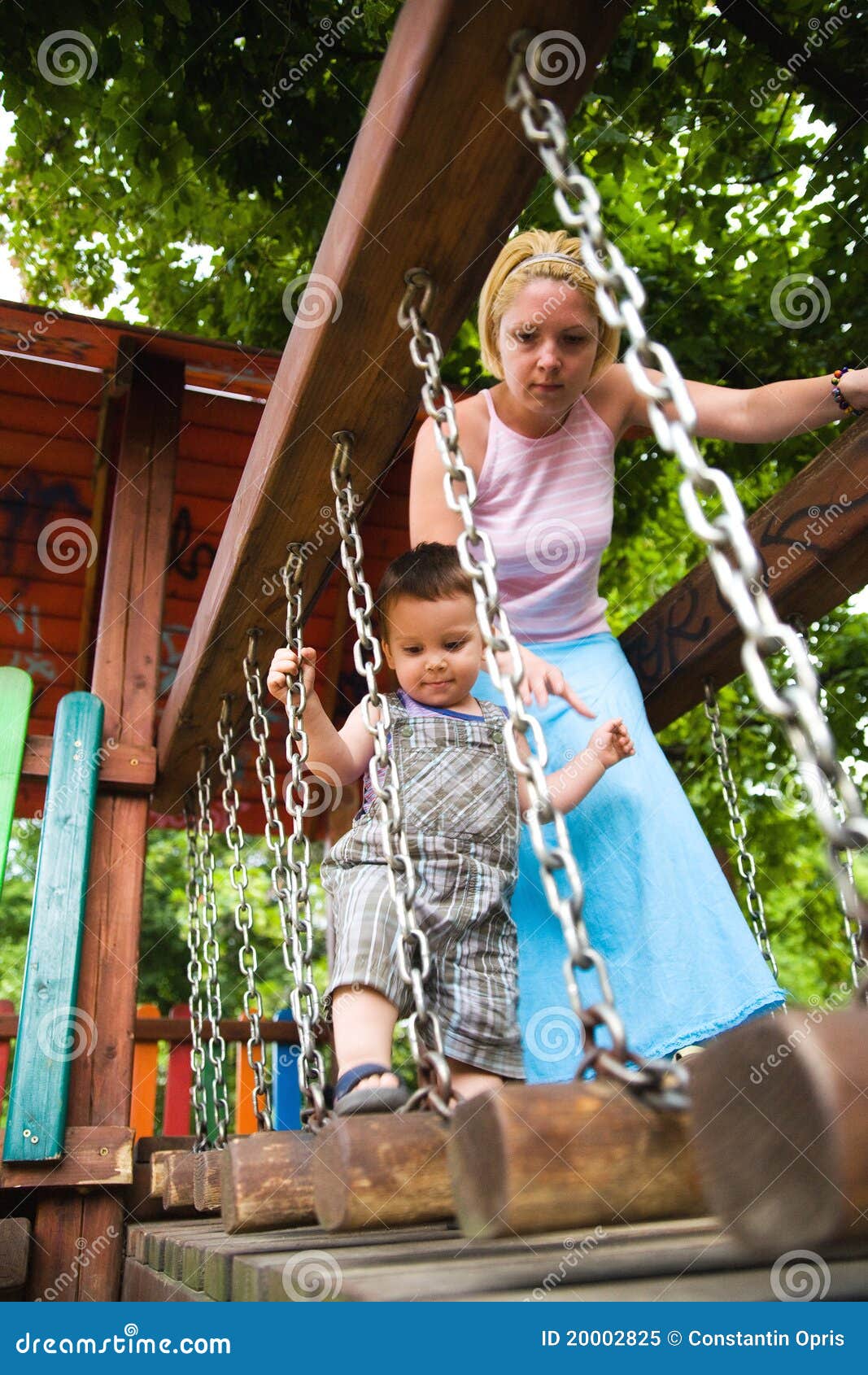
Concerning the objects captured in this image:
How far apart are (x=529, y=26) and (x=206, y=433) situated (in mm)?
3268

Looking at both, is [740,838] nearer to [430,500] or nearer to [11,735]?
[430,500]

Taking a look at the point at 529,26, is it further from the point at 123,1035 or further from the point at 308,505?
the point at 123,1035

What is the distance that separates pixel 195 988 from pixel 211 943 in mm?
281

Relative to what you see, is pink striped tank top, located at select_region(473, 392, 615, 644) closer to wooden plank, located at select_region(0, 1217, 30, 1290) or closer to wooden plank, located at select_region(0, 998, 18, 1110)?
wooden plank, located at select_region(0, 1217, 30, 1290)

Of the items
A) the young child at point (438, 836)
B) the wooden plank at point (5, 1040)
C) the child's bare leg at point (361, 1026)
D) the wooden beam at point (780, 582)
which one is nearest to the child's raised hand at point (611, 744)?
the young child at point (438, 836)

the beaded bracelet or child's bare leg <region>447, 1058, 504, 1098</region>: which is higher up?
the beaded bracelet

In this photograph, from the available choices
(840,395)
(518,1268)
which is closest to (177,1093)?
(840,395)

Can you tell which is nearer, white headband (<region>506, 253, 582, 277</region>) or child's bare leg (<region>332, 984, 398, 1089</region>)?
child's bare leg (<region>332, 984, 398, 1089</region>)

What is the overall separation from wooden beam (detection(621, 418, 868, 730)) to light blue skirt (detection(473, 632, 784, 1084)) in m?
0.44

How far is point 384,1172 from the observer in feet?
3.78

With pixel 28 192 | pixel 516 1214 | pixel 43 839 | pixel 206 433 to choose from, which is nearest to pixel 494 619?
pixel 516 1214

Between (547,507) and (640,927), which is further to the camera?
(547,507)

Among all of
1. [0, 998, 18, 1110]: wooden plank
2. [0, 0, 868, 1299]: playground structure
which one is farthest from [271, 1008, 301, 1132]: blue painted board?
[0, 0, 868, 1299]: playground structure

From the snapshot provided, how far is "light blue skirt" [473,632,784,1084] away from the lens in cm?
A: 236
